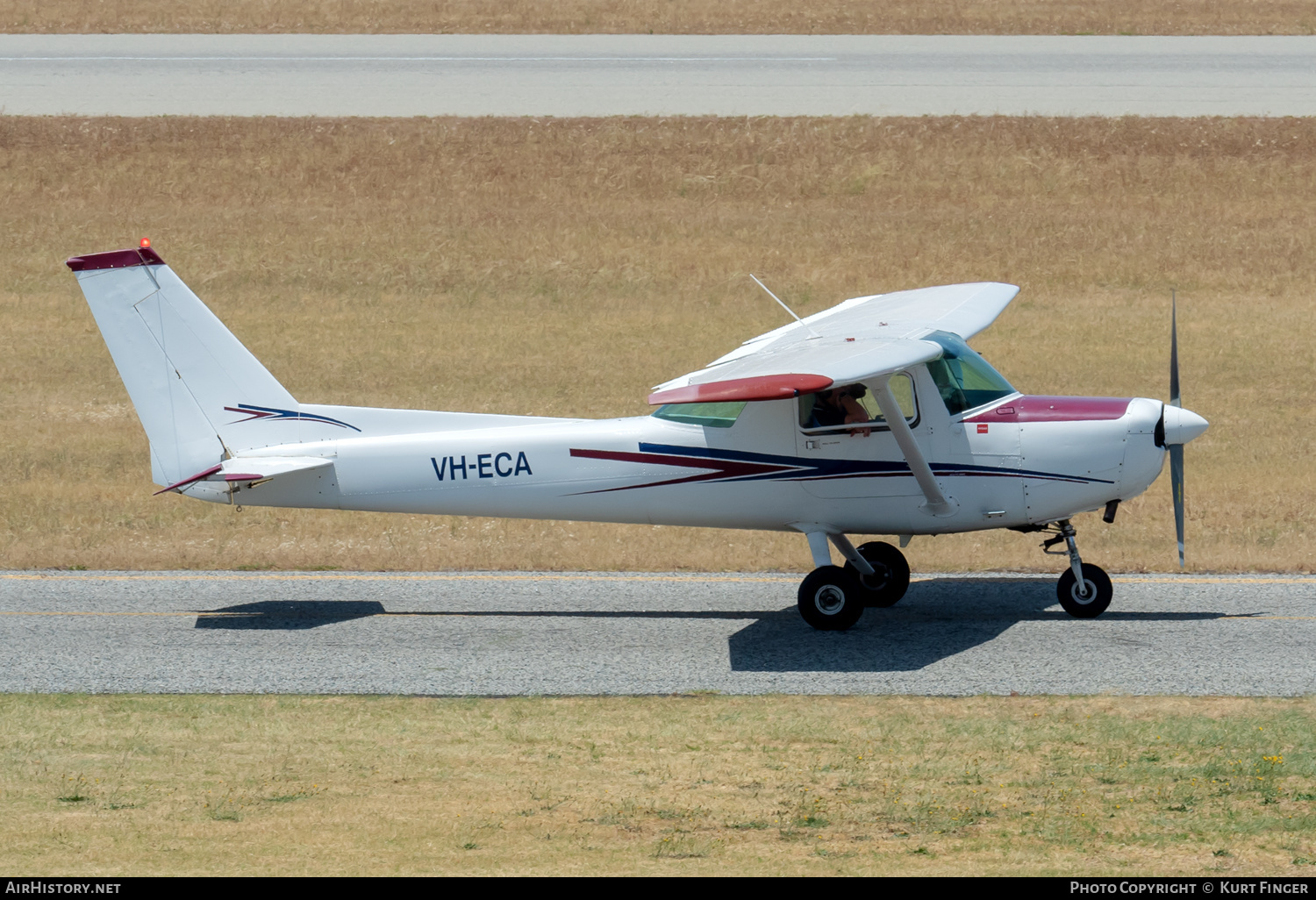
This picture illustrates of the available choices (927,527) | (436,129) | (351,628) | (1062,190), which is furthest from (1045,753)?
(436,129)

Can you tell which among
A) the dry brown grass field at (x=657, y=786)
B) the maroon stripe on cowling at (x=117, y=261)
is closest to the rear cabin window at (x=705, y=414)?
the dry brown grass field at (x=657, y=786)

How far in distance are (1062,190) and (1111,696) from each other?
21.4m

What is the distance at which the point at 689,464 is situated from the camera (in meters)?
13.2

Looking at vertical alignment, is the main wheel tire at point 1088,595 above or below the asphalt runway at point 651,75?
below

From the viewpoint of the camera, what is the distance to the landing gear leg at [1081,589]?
1323cm

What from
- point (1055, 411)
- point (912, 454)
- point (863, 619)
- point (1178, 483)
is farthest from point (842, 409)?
point (1178, 483)

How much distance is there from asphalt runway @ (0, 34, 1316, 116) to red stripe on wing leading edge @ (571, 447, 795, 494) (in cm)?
2051

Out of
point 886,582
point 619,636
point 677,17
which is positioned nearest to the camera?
point 619,636

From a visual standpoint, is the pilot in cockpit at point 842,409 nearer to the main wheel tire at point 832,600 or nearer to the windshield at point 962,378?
the windshield at point 962,378

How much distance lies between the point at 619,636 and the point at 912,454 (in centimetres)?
300

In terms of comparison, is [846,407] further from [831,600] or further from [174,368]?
[174,368]

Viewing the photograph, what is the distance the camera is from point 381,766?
959 centimetres

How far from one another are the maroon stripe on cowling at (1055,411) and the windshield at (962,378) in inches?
5.4

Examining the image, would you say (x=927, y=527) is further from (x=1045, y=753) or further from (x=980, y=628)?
(x=1045, y=753)
